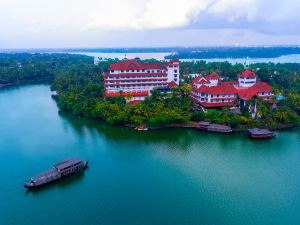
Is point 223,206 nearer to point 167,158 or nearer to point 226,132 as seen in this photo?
point 167,158

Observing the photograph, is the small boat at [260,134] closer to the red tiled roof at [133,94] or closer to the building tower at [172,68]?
the red tiled roof at [133,94]

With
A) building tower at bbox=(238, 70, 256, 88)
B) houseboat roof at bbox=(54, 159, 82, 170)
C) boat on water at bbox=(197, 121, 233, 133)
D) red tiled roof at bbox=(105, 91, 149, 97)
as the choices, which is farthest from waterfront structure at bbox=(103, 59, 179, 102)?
houseboat roof at bbox=(54, 159, 82, 170)

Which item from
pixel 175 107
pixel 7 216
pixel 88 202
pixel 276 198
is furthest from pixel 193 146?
pixel 7 216

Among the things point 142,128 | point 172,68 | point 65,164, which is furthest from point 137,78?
point 65,164

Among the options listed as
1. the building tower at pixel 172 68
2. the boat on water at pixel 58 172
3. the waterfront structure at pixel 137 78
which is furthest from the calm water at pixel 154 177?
the building tower at pixel 172 68

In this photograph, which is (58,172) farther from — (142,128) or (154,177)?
(142,128)

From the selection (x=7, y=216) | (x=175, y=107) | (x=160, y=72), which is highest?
(x=160, y=72)

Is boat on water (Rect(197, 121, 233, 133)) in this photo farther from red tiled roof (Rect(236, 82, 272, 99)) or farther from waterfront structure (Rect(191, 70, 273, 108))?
red tiled roof (Rect(236, 82, 272, 99))
